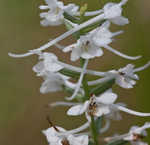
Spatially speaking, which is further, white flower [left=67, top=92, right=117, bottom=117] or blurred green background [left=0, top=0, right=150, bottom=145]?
blurred green background [left=0, top=0, right=150, bottom=145]

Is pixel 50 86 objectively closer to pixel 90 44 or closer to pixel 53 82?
pixel 53 82

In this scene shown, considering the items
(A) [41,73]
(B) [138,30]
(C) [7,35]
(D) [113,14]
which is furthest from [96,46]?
(C) [7,35]

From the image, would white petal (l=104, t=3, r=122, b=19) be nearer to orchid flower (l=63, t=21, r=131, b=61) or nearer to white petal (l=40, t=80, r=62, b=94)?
orchid flower (l=63, t=21, r=131, b=61)

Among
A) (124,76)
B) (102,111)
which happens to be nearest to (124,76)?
(124,76)

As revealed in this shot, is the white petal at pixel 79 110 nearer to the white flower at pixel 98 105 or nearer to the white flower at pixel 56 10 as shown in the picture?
the white flower at pixel 98 105

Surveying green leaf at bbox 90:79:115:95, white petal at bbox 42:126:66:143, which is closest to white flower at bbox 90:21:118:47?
green leaf at bbox 90:79:115:95

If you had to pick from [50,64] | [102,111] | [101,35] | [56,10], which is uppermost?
[56,10]

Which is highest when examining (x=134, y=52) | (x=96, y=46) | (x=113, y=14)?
(x=113, y=14)

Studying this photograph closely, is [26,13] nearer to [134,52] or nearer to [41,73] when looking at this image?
[134,52]
